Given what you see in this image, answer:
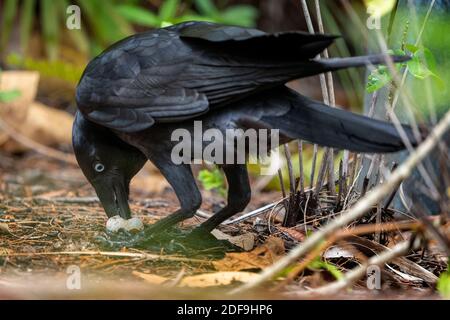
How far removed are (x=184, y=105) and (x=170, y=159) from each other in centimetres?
34

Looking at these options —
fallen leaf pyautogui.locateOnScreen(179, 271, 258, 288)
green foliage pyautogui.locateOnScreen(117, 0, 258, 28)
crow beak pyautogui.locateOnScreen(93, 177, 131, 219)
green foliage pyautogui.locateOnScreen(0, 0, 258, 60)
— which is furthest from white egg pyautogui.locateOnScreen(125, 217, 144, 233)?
green foliage pyautogui.locateOnScreen(0, 0, 258, 60)

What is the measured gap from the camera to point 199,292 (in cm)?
298

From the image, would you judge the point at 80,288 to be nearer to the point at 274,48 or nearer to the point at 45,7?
the point at 274,48

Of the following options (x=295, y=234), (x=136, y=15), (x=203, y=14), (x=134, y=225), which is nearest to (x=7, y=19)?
(x=136, y=15)

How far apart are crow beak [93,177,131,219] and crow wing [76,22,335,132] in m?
0.50

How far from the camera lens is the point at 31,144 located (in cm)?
759

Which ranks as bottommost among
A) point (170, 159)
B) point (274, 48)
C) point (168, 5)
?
point (170, 159)

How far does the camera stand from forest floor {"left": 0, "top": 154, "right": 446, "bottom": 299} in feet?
9.84

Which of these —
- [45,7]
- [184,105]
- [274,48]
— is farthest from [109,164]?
[45,7]

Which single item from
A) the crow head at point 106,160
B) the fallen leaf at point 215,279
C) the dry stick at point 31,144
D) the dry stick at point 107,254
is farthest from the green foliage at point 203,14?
the fallen leaf at point 215,279

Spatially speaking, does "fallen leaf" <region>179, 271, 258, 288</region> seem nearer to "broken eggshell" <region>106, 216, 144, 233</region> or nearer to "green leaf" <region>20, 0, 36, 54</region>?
"broken eggshell" <region>106, 216, 144, 233</region>

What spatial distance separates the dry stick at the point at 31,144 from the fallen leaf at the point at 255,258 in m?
4.34

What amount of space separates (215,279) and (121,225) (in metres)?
1.01
